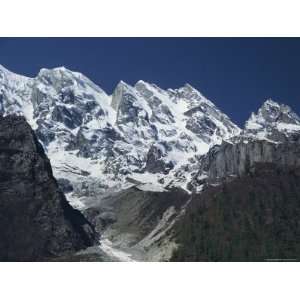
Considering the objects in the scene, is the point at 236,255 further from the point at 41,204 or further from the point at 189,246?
the point at 41,204

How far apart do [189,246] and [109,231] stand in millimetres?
76787

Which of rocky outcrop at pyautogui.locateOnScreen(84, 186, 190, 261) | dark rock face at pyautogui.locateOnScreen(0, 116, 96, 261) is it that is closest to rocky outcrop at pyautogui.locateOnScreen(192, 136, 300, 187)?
rocky outcrop at pyautogui.locateOnScreen(84, 186, 190, 261)

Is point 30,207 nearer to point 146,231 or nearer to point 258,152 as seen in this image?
point 146,231

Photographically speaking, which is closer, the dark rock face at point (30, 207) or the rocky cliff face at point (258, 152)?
the dark rock face at point (30, 207)

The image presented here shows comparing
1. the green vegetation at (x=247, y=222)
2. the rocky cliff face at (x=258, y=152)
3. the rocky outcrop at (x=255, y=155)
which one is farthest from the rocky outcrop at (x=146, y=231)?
the rocky outcrop at (x=255, y=155)

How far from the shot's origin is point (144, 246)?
158875 millimetres

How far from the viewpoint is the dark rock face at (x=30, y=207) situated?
456ft

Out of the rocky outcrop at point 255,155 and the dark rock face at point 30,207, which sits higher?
the rocky outcrop at point 255,155

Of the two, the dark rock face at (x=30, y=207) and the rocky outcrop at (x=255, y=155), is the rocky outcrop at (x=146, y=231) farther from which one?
the rocky outcrop at (x=255, y=155)

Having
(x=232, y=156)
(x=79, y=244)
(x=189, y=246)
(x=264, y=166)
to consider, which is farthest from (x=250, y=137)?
(x=189, y=246)

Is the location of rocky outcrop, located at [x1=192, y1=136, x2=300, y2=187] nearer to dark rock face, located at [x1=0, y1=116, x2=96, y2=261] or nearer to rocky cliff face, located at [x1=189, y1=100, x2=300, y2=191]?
rocky cliff face, located at [x1=189, y1=100, x2=300, y2=191]

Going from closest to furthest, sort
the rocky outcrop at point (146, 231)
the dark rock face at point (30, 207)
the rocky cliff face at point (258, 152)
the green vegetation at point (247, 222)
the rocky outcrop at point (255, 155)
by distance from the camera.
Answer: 1. the green vegetation at point (247, 222)
2. the dark rock face at point (30, 207)
3. the rocky outcrop at point (146, 231)
4. the rocky outcrop at point (255, 155)
5. the rocky cliff face at point (258, 152)

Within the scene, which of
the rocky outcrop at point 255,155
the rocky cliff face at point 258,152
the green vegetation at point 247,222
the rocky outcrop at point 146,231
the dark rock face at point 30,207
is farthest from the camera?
the rocky cliff face at point 258,152

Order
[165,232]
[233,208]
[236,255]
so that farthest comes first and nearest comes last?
1. [165,232]
2. [233,208]
3. [236,255]
